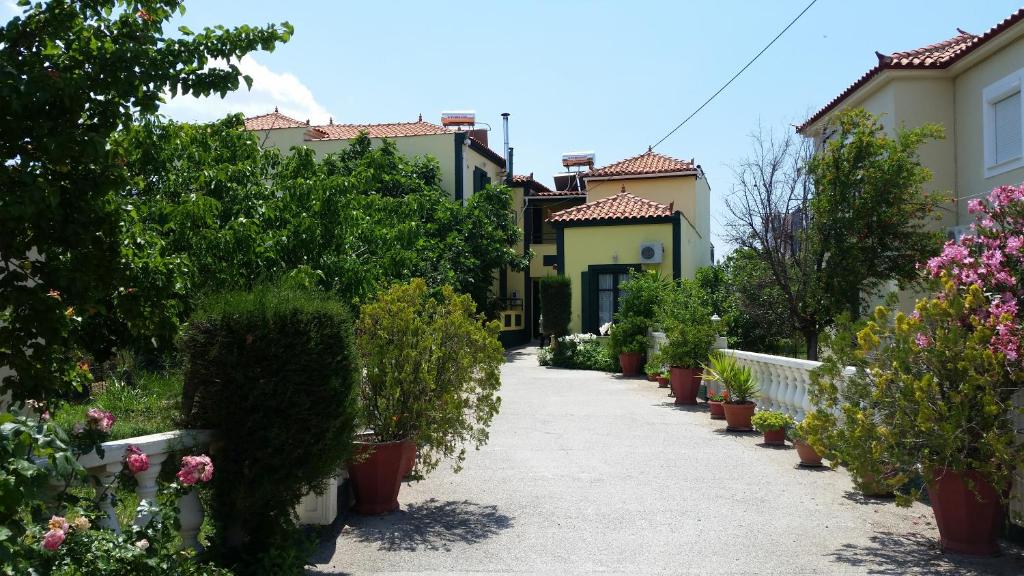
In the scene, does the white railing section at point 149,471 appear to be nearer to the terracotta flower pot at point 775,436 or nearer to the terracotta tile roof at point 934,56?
the terracotta flower pot at point 775,436

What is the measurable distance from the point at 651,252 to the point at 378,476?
17413 mm

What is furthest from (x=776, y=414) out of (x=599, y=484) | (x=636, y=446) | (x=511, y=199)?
(x=511, y=199)

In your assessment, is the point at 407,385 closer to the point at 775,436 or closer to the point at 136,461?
the point at 136,461

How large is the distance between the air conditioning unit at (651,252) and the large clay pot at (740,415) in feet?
40.2

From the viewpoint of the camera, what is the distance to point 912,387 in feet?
18.5

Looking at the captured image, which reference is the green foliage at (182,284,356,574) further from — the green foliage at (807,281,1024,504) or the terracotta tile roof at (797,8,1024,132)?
the terracotta tile roof at (797,8,1024,132)

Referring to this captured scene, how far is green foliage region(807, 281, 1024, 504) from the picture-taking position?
5.43 m

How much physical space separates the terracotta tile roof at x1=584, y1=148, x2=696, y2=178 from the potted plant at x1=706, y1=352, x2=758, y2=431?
59.1 ft

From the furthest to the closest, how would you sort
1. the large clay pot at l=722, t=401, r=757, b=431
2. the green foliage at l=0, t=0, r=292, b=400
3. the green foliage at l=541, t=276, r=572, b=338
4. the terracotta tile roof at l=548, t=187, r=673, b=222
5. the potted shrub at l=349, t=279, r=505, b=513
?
the green foliage at l=541, t=276, r=572, b=338 < the terracotta tile roof at l=548, t=187, r=673, b=222 < the large clay pot at l=722, t=401, r=757, b=431 < the potted shrub at l=349, t=279, r=505, b=513 < the green foliage at l=0, t=0, r=292, b=400

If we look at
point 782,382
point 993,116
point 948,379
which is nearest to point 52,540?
point 948,379

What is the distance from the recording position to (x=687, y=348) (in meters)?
14.3

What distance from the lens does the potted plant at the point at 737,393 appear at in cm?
1105

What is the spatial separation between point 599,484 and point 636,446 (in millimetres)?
2199

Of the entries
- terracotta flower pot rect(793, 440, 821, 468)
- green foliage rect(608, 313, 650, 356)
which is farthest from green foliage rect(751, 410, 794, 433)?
green foliage rect(608, 313, 650, 356)
